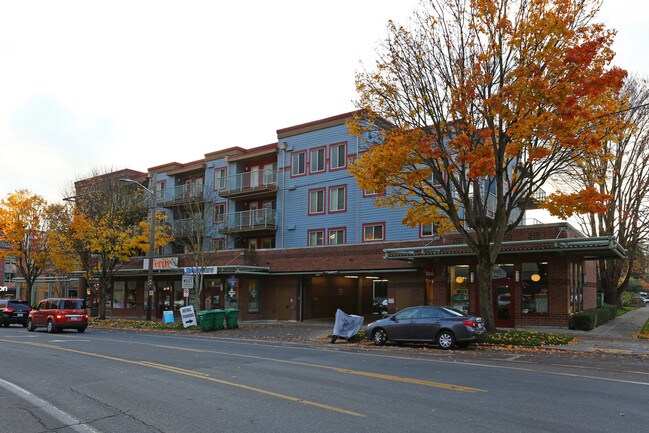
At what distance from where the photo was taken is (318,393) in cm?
912

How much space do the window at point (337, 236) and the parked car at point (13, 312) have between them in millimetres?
18129

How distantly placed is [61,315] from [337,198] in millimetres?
16913

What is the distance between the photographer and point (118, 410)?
7906mm

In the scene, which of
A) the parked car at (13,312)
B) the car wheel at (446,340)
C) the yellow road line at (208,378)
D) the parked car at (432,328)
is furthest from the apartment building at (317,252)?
the yellow road line at (208,378)

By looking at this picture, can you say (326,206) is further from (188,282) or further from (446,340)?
(446,340)

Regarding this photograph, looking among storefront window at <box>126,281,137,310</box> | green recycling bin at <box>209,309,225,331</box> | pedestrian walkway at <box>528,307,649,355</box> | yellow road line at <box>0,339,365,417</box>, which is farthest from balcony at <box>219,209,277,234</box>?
yellow road line at <box>0,339,365,417</box>

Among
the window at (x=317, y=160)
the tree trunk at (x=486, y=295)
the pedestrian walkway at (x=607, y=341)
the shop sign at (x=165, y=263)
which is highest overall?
the window at (x=317, y=160)

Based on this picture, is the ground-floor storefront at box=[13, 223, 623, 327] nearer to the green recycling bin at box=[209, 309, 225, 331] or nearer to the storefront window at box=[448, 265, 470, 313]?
the storefront window at box=[448, 265, 470, 313]

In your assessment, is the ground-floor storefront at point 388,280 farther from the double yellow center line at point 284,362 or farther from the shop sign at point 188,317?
the double yellow center line at point 284,362

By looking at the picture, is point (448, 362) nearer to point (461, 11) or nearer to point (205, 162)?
point (461, 11)

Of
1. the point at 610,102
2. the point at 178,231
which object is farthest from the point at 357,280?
the point at 610,102

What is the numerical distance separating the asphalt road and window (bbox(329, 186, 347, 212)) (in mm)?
19175

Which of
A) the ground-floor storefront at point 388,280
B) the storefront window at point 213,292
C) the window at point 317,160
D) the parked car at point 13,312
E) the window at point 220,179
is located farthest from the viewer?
the window at point 220,179

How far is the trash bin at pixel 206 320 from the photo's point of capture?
2617cm
